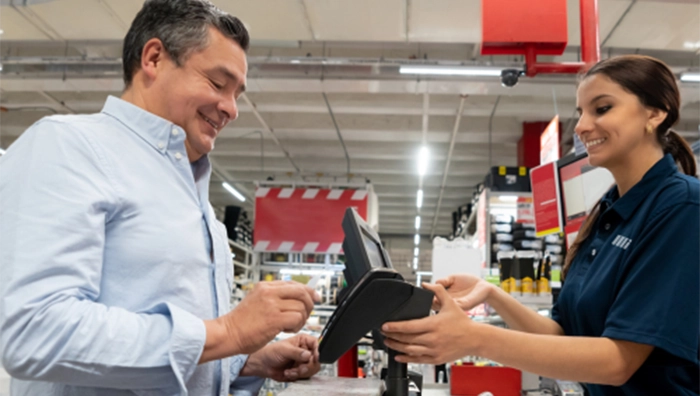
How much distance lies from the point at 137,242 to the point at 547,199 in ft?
12.4

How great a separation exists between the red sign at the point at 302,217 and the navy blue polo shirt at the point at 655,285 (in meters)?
7.92

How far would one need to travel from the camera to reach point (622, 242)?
5.22 feet

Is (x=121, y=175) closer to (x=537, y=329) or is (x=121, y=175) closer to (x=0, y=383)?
(x=537, y=329)

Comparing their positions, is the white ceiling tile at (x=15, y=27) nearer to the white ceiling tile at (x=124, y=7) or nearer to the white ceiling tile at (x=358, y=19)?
the white ceiling tile at (x=124, y=7)

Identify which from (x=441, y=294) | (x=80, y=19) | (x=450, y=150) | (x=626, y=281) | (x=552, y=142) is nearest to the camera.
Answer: (x=441, y=294)

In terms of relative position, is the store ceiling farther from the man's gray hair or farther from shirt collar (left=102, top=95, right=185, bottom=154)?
shirt collar (left=102, top=95, right=185, bottom=154)

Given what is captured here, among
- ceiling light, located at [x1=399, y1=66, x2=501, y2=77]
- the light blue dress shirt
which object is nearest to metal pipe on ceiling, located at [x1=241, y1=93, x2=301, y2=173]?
ceiling light, located at [x1=399, y1=66, x2=501, y2=77]

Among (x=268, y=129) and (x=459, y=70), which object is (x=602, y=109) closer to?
(x=459, y=70)

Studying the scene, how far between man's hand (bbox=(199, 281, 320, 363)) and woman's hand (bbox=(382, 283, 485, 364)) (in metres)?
0.21

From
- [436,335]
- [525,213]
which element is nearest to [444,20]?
[525,213]

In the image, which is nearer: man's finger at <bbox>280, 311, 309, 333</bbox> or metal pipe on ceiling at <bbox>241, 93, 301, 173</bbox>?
man's finger at <bbox>280, 311, 309, 333</bbox>

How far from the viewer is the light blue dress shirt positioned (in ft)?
3.39

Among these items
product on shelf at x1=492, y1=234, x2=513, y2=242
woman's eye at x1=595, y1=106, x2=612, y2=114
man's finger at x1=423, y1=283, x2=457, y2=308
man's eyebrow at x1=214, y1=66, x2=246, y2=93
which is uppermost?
product on shelf at x1=492, y1=234, x2=513, y2=242

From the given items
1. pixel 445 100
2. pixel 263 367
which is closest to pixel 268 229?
pixel 445 100
